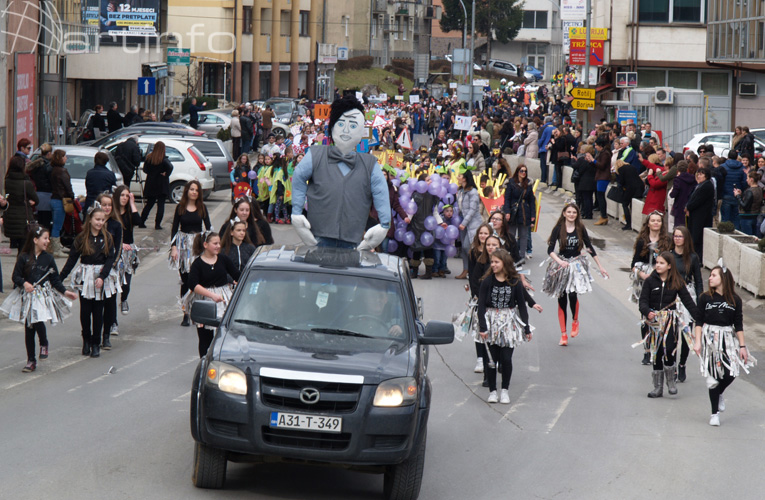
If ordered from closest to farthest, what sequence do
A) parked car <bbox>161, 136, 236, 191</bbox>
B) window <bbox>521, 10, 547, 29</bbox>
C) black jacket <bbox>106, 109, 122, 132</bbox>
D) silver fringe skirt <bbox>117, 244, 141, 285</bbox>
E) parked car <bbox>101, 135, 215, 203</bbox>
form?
silver fringe skirt <bbox>117, 244, 141, 285</bbox> < parked car <bbox>101, 135, 215, 203</bbox> < parked car <bbox>161, 136, 236, 191</bbox> < black jacket <bbox>106, 109, 122, 132</bbox> < window <bbox>521, 10, 547, 29</bbox>

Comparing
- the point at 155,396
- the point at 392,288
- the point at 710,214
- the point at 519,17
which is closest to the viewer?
the point at 392,288

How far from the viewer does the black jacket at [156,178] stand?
22.4 metres

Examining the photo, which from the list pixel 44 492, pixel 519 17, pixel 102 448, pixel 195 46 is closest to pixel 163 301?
pixel 102 448

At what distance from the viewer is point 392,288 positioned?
802 cm

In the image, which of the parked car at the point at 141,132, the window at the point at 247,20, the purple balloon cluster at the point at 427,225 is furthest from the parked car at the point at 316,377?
the window at the point at 247,20

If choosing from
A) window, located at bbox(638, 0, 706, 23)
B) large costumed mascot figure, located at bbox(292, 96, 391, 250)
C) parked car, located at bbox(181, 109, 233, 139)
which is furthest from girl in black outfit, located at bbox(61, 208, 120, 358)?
window, located at bbox(638, 0, 706, 23)

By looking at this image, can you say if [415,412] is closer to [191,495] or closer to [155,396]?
[191,495]

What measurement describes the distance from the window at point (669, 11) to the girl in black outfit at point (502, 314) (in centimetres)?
3399

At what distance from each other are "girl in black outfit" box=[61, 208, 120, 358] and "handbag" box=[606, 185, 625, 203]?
14856 millimetres

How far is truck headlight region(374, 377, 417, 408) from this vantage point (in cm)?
703

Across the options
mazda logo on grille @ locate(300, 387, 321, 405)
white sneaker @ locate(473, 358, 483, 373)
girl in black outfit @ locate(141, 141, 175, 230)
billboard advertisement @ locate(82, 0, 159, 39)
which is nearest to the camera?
mazda logo on grille @ locate(300, 387, 321, 405)

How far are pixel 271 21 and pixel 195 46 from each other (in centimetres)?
920

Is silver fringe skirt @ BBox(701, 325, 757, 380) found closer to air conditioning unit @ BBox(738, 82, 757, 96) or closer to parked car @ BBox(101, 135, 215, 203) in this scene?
parked car @ BBox(101, 135, 215, 203)

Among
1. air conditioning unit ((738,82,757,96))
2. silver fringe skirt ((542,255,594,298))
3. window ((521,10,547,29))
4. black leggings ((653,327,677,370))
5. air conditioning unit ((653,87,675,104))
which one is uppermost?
window ((521,10,547,29))
